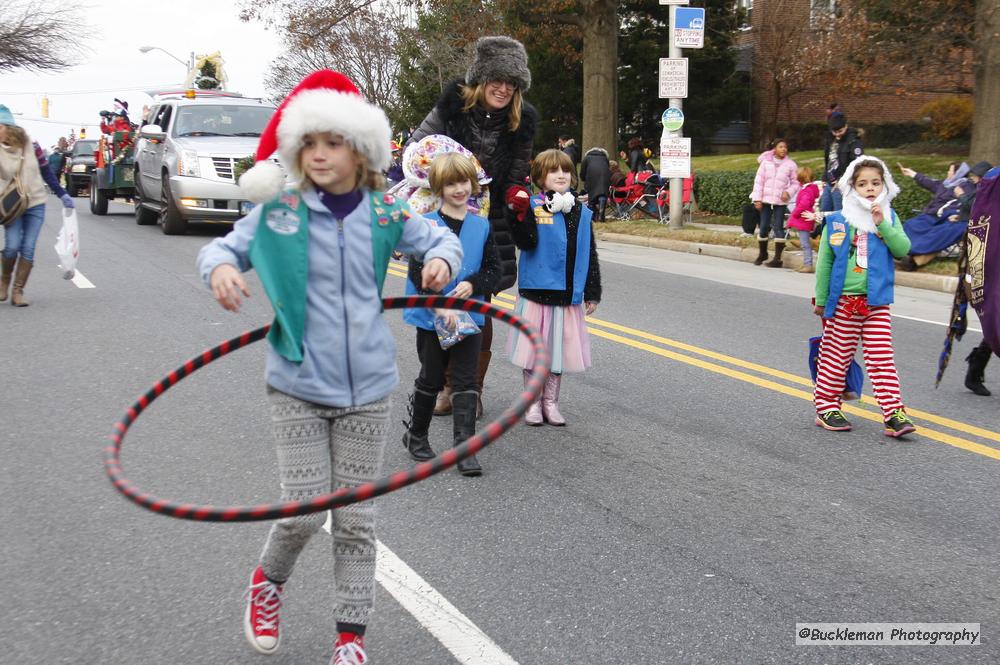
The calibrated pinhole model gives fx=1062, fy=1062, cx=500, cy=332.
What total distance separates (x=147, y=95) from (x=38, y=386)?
21227mm

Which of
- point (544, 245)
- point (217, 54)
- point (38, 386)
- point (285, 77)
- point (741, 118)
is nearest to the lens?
point (544, 245)

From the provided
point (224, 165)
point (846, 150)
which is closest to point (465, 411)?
point (846, 150)

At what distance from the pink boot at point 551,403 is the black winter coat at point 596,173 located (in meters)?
15.0

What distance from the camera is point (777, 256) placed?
15633 millimetres

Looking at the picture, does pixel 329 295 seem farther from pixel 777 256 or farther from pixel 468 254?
pixel 777 256

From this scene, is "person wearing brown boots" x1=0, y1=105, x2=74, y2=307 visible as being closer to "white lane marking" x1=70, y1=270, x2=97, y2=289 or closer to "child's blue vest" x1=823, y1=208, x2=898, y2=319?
"white lane marking" x1=70, y1=270, x2=97, y2=289

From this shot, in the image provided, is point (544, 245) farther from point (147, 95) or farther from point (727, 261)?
point (147, 95)

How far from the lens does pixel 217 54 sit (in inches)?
1599

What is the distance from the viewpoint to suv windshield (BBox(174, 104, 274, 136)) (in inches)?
704

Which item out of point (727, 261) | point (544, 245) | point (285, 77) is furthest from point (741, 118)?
point (544, 245)

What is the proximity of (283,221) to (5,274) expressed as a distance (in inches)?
336

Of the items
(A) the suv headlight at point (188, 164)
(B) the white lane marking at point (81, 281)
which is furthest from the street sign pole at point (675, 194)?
(B) the white lane marking at point (81, 281)

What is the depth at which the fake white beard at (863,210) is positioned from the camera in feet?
20.7

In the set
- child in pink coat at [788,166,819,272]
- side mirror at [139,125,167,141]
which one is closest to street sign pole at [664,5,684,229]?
child in pink coat at [788,166,819,272]
